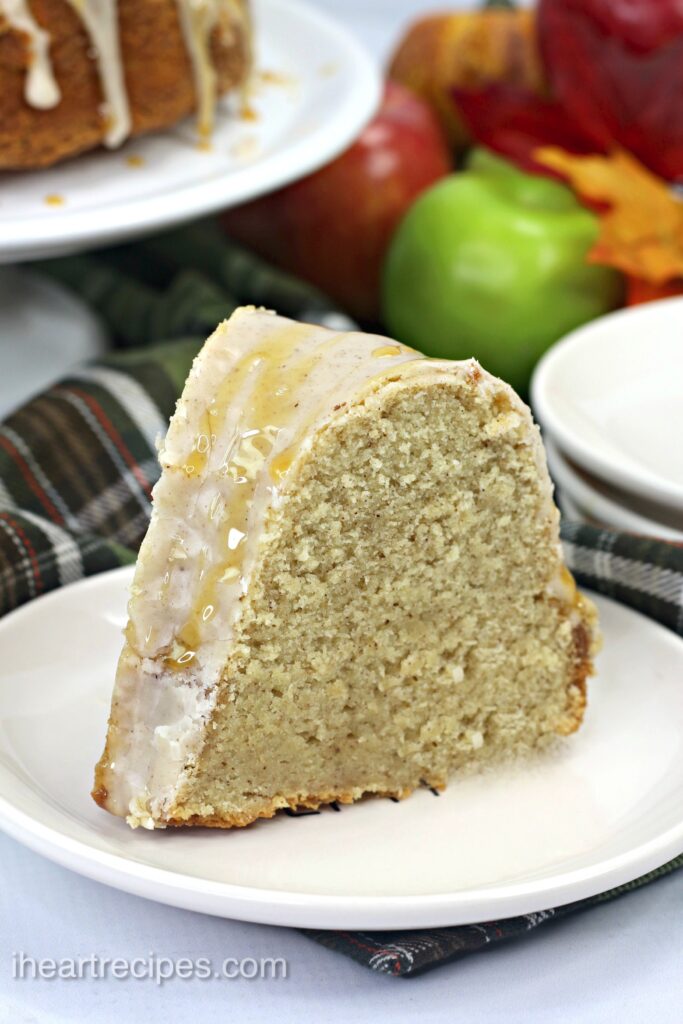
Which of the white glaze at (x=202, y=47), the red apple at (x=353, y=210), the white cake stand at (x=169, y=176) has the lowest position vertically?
the red apple at (x=353, y=210)

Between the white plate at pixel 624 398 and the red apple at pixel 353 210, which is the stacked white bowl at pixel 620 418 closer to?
the white plate at pixel 624 398

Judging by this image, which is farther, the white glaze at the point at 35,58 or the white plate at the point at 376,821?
the white glaze at the point at 35,58

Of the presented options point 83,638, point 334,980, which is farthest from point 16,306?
point 334,980

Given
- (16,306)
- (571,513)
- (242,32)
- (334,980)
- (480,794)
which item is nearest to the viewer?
(334,980)

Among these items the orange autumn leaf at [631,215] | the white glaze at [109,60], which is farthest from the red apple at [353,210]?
the white glaze at [109,60]

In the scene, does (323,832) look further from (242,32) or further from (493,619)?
(242,32)
